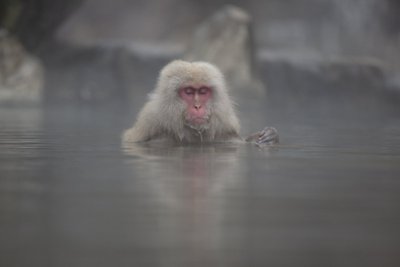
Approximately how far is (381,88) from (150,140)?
11.8 metres

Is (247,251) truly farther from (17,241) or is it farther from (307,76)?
(307,76)

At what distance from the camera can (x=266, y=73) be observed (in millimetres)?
18953

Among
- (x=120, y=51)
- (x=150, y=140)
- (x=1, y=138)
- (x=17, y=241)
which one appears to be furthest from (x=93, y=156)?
(x=120, y=51)

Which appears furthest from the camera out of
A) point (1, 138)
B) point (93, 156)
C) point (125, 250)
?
point (1, 138)

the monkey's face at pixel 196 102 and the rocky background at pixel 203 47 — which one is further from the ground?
the rocky background at pixel 203 47

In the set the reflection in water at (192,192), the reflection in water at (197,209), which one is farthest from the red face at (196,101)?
the reflection in water at (197,209)

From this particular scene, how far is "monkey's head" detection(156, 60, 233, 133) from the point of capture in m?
6.24

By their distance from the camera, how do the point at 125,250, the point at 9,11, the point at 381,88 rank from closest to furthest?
the point at 125,250 → the point at 381,88 → the point at 9,11

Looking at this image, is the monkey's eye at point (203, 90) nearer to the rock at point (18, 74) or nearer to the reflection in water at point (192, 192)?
the reflection in water at point (192, 192)

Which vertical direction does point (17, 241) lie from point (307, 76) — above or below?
below

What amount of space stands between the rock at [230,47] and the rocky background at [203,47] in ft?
0.07

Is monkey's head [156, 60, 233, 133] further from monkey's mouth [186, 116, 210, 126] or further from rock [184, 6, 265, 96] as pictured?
rock [184, 6, 265, 96]

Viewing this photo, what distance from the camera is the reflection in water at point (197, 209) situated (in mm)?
2062

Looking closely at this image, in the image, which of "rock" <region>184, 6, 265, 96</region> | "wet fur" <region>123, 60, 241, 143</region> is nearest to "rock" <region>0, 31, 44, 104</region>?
"rock" <region>184, 6, 265, 96</region>
